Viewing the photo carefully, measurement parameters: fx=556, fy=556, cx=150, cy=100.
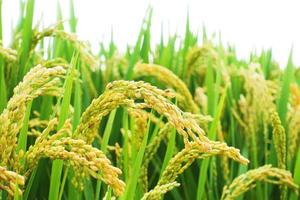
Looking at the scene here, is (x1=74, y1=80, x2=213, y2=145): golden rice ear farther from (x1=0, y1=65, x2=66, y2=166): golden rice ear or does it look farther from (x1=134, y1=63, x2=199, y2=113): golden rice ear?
(x1=134, y1=63, x2=199, y2=113): golden rice ear

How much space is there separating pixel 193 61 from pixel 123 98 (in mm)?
1432

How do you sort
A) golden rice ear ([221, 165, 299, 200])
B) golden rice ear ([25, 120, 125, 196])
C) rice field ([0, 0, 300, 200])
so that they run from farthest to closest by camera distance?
golden rice ear ([221, 165, 299, 200])
rice field ([0, 0, 300, 200])
golden rice ear ([25, 120, 125, 196])

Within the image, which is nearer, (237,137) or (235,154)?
(235,154)

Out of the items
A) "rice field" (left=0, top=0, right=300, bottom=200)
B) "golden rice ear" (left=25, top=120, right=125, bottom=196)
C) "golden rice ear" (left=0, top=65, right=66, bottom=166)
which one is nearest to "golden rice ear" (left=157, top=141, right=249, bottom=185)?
"rice field" (left=0, top=0, right=300, bottom=200)

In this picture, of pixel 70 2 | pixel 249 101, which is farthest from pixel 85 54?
pixel 70 2

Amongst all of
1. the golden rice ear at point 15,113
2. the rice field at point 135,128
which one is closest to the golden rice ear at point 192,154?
the rice field at point 135,128

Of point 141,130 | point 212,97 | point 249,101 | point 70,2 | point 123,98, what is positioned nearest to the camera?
point 123,98

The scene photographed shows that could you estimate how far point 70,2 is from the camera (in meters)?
2.76

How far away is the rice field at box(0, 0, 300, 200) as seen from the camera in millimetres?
1021

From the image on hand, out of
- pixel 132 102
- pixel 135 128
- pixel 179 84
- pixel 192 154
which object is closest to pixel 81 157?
pixel 132 102

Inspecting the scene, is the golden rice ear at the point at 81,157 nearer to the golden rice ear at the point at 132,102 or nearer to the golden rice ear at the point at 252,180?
the golden rice ear at the point at 132,102

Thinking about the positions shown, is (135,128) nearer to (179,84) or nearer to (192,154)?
(192,154)

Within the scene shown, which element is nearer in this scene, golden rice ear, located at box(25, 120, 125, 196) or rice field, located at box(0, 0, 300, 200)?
golden rice ear, located at box(25, 120, 125, 196)

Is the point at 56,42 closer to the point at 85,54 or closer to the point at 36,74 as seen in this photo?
the point at 85,54
